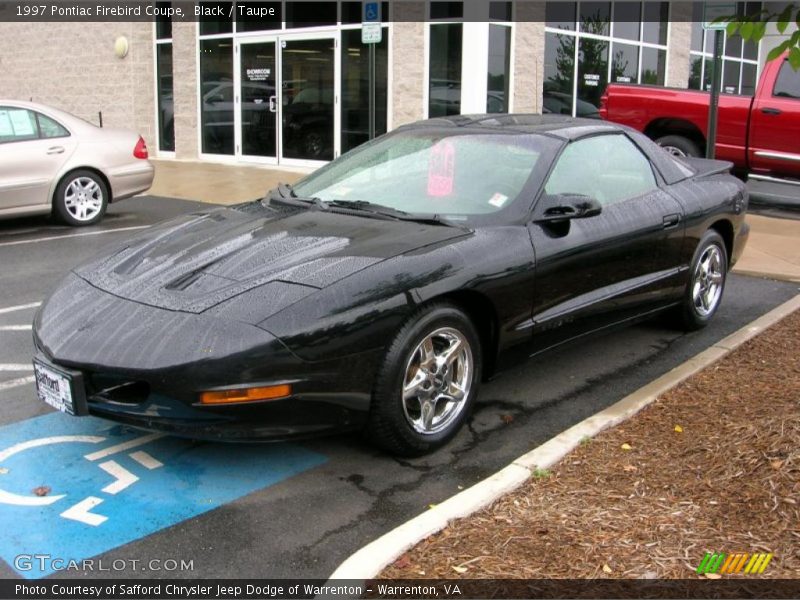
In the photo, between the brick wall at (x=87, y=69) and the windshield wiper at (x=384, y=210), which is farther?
the brick wall at (x=87, y=69)

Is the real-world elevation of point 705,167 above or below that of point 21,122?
below

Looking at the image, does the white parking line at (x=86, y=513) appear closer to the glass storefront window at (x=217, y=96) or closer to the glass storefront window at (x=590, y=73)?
the glass storefront window at (x=590, y=73)

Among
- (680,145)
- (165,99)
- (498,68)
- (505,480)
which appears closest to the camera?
(505,480)

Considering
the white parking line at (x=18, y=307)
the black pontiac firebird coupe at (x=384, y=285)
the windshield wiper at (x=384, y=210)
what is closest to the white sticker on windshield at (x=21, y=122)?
the white parking line at (x=18, y=307)

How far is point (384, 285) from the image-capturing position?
3.67 meters

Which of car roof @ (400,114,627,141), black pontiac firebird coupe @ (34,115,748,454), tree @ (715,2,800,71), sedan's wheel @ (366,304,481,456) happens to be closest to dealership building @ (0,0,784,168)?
car roof @ (400,114,627,141)

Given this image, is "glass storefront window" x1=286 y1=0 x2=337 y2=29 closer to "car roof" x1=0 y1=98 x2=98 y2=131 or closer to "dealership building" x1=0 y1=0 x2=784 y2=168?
"dealership building" x1=0 y1=0 x2=784 y2=168

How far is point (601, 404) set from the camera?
466cm

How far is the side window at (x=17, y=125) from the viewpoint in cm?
951

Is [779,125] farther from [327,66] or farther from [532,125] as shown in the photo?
[327,66]

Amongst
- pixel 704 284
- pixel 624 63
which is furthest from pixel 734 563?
pixel 624 63

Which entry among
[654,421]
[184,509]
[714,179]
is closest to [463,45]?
[714,179]

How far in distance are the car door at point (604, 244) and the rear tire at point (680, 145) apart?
6.80 meters

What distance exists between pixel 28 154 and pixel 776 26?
8259mm
